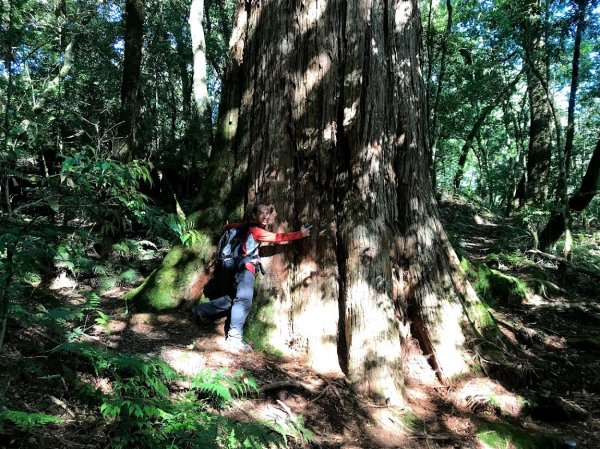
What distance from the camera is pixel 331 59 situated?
5.34 m

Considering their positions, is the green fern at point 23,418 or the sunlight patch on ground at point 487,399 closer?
the green fern at point 23,418

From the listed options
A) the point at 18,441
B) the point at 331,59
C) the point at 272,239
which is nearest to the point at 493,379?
the point at 272,239

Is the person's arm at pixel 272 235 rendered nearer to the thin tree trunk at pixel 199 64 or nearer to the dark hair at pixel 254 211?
the dark hair at pixel 254 211

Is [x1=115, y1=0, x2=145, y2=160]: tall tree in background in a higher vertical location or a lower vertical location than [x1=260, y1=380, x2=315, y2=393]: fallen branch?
higher

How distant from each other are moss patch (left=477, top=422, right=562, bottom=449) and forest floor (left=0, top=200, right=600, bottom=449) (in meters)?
0.03

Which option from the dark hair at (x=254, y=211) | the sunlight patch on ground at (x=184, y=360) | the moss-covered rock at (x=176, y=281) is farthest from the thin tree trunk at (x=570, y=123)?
the sunlight patch on ground at (x=184, y=360)

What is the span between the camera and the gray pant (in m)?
5.02

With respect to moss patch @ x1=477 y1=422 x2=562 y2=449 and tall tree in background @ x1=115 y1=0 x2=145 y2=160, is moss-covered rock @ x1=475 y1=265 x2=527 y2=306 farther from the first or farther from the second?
tall tree in background @ x1=115 y1=0 x2=145 y2=160

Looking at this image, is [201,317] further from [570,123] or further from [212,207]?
[570,123]

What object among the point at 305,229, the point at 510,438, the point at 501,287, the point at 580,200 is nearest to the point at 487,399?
the point at 510,438

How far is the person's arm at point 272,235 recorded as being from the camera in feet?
16.7

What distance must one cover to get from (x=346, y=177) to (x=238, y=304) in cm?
202

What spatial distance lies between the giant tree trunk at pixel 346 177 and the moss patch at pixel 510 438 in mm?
837

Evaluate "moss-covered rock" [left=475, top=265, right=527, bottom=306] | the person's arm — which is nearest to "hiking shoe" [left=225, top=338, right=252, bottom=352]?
the person's arm
